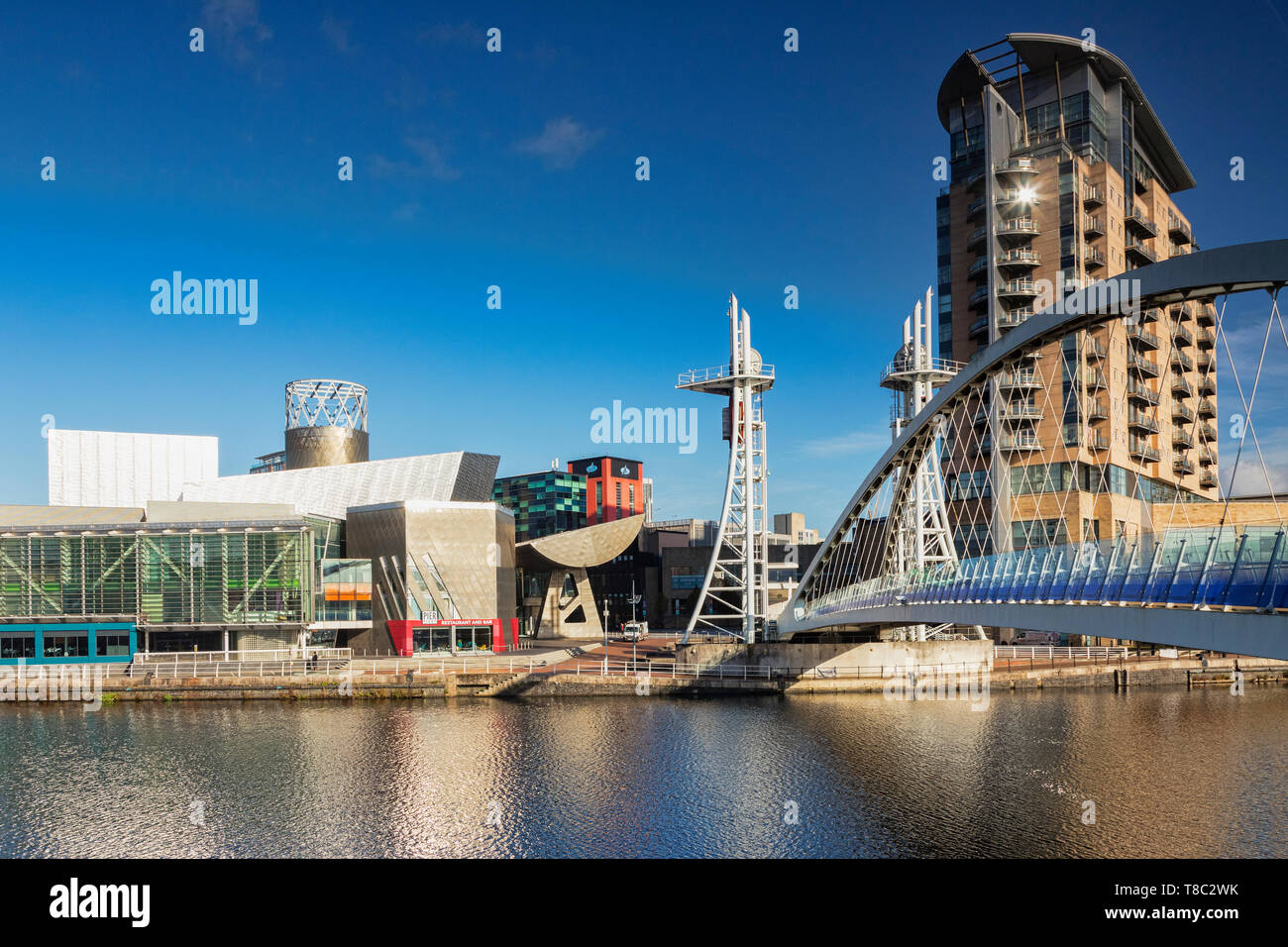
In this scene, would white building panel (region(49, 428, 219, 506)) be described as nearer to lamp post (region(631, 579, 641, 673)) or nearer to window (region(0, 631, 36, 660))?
window (region(0, 631, 36, 660))

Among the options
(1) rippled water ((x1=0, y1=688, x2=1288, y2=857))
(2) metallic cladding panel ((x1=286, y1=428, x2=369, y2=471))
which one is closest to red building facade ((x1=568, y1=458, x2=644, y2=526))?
(2) metallic cladding panel ((x1=286, y1=428, x2=369, y2=471))

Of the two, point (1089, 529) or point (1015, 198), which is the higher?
point (1015, 198)

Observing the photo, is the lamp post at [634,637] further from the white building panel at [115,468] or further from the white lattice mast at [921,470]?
the white building panel at [115,468]

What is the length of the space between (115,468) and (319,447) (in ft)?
47.9

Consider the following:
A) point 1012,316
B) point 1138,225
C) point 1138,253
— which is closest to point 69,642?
point 1012,316

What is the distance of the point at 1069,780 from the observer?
28.1 meters

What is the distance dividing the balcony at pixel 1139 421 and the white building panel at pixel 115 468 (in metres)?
61.6

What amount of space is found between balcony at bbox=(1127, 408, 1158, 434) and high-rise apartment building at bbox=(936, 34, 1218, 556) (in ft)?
0.46

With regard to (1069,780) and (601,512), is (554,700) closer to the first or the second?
(1069,780)

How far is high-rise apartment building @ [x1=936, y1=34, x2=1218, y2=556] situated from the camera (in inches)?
2456

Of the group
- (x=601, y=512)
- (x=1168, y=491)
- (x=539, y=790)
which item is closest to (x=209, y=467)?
(x=601, y=512)

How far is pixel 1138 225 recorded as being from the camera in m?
70.0

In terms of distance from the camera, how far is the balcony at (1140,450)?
222 feet

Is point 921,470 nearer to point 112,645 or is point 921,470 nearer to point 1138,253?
point 1138,253
